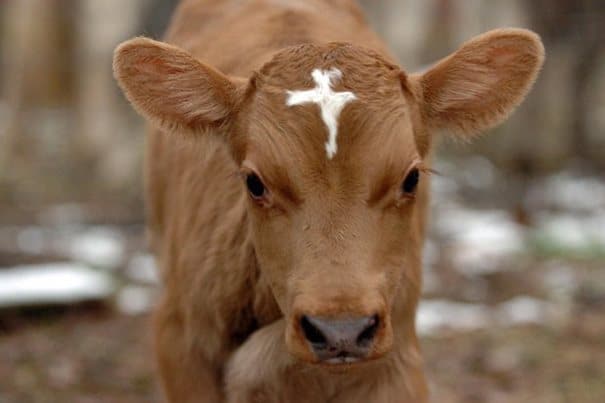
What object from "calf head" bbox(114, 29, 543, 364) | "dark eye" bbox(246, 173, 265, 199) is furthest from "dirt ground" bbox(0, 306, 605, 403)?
"dark eye" bbox(246, 173, 265, 199)

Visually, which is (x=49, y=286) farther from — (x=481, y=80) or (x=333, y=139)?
(x=333, y=139)

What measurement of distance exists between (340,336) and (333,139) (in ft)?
2.27

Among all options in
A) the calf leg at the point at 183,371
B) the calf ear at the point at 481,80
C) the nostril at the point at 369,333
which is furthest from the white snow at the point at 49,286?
the nostril at the point at 369,333

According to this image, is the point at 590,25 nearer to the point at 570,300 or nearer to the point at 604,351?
the point at 570,300

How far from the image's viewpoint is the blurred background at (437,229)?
7.77 meters

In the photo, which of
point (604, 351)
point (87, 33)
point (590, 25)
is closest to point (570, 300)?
point (604, 351)

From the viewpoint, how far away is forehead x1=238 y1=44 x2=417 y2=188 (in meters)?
4.34

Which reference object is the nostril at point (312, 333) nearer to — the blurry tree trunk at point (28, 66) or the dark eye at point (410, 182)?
the dark eye at point (410, 182)

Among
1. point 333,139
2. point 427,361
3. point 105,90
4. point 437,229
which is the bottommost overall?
point 437,229

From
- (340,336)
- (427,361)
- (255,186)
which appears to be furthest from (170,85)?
(427,361)

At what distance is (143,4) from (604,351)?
27.6ft

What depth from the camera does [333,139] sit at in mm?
4324

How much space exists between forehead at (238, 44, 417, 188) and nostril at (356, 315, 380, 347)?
53 centimetres

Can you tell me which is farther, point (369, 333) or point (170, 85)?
point (170, 85)
